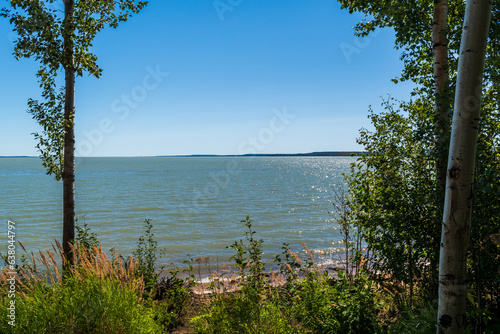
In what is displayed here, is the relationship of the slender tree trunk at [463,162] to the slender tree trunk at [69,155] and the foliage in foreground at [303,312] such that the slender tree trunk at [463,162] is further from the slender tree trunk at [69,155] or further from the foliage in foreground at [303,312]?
the slender tree trunk at [69,155]

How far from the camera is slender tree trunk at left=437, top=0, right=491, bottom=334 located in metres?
2.74

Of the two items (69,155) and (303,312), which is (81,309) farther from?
(69,155)

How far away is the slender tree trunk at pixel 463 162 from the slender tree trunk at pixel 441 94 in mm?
1305

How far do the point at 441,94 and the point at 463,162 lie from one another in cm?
175

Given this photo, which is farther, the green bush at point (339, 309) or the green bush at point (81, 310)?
the green bush at point (339, 309)

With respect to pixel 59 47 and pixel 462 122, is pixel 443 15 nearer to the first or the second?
pixel 462 122

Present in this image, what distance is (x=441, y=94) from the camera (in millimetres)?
4148

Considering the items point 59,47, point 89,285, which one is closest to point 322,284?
point 89,285

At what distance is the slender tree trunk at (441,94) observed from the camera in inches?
163

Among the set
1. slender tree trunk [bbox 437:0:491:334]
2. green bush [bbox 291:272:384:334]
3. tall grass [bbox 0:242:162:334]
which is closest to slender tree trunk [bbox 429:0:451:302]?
green bush [bbox 291:272:384:334]

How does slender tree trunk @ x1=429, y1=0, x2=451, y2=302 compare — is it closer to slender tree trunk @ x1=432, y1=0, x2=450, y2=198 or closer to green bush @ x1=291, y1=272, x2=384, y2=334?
slender tree trunk @ x1=432, y1=0, x2=450, y2=198

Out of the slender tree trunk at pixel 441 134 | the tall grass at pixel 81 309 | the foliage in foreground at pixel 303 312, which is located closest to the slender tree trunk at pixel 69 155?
the tall grass at pixel 81 309

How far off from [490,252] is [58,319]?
4960 mm

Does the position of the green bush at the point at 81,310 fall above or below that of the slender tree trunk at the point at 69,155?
below
